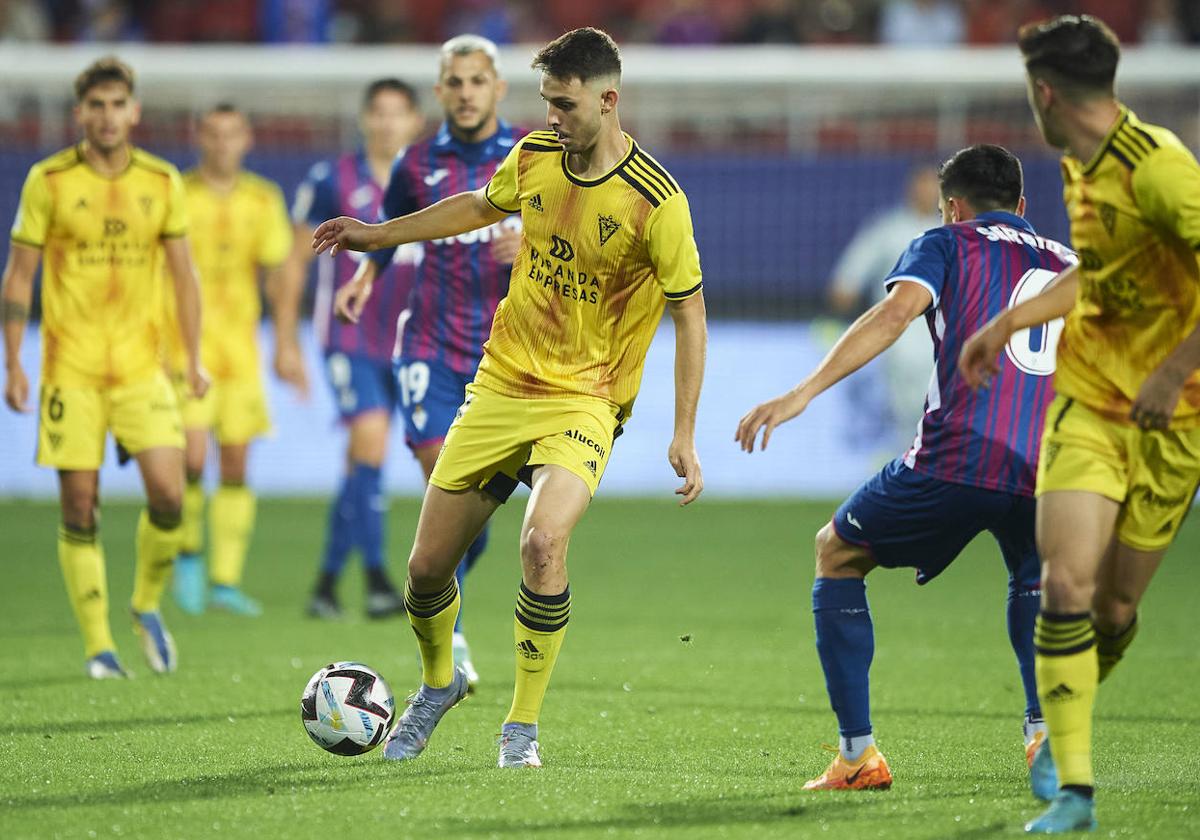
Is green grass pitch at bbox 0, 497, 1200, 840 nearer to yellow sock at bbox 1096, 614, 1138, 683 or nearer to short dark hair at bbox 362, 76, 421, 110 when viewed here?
yellow sock at bbox 1096, 614, 1138, 683

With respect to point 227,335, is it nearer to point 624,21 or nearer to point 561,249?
point 561,249

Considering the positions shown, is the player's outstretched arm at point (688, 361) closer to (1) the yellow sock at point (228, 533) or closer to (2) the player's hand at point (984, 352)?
(2) the player's hand at point (984, 352)

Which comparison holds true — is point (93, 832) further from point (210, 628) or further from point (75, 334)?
point (210, 628)

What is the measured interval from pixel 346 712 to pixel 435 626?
45cm

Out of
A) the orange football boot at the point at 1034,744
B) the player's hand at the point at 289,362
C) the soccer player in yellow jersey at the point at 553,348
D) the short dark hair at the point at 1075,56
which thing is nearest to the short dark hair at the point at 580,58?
the soccer player in yellow jersey at the point at 553,348

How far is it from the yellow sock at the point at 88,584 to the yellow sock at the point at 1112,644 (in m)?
4.69

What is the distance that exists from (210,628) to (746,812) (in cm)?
542

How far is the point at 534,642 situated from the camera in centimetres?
570

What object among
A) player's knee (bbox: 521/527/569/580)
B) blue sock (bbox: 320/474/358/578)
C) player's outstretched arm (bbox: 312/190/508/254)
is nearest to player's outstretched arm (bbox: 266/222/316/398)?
blue sock (bbox: 320/474/358/578)

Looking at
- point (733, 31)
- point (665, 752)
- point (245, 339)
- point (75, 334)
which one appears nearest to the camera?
point (665, 752)

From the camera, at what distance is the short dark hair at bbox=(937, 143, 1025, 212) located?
18.2ft

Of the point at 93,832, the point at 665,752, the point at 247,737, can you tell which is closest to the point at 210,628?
the point at 247,737

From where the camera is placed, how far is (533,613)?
18.7 feet

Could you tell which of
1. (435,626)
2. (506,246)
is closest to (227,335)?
(506,246)
